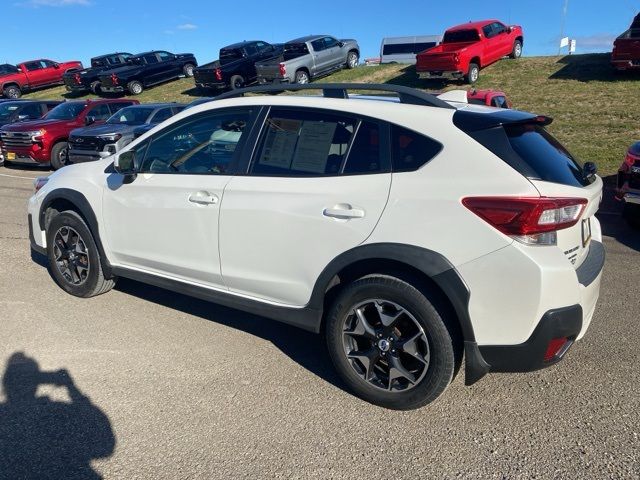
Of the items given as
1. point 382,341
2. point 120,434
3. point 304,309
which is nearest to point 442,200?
point 382,341

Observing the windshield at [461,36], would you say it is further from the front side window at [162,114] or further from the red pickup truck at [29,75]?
the red pickup truck at [29,75]

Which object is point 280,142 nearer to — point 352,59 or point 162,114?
point 162,114

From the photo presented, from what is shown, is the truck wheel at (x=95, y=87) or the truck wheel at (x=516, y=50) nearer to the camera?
the truck wheel at (x=516, y=50)

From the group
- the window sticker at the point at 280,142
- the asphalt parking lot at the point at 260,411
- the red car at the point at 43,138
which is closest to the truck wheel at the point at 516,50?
the red car at the point at 43,138

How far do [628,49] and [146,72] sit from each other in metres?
20.7

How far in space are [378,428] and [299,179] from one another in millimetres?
1520

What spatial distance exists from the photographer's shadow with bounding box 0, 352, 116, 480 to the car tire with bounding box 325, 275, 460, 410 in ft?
4.56

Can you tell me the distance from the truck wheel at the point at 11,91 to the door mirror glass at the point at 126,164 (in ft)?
97.5

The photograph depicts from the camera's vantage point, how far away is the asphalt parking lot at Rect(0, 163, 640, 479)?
264 cm

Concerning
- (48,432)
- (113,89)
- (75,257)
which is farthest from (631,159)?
(113,89)

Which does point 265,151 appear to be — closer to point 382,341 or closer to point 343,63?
point 382,341

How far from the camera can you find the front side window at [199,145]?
367cm

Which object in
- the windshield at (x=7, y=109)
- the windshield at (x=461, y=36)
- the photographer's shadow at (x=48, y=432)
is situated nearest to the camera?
the photographer's shadow at (x=48, y=432)

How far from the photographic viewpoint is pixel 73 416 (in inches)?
119
